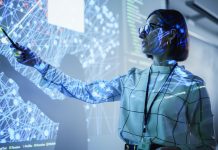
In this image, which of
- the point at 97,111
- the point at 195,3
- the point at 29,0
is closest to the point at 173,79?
the point at 97,111

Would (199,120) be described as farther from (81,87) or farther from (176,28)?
(81,87)

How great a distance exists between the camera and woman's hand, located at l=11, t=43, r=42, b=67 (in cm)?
107

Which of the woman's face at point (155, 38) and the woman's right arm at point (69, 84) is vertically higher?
the woman's face at point (155, 38)

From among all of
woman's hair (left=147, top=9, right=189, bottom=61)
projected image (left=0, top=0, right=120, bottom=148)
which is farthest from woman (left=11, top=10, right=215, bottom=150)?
projected image (left=0, top=0, right=120, bottom=148)

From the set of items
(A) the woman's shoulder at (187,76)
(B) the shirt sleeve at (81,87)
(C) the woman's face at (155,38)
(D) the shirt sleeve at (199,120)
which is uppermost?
(C) the woman's face at (155,38)

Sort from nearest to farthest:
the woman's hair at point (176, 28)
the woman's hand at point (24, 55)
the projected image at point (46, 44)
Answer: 1. the woman's hand at point (24, 55)
2. the projected image at point (46, 44)
3. the woman's hair at point (176, 28)

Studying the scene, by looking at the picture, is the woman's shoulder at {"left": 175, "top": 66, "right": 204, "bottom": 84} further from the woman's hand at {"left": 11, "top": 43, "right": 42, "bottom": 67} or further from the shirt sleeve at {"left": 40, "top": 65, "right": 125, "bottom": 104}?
the woman's hand at {"left": 11, "top": 43, "right": 42, "bottom": 67}

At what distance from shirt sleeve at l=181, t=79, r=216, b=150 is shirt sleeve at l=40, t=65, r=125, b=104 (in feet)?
1.09

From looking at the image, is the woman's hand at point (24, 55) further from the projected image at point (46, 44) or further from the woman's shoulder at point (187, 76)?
the woman's shoulder at point (187, 76)

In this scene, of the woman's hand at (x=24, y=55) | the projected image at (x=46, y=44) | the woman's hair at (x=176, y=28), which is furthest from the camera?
the woman's hair at (x=176, y=28)

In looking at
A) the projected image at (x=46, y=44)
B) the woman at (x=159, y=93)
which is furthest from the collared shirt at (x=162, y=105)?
the projected image at (x=46, y=44)

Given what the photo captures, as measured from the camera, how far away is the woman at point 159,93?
1146mm

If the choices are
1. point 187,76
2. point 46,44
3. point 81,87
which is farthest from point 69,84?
point 187,76

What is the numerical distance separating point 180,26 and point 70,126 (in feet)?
2.33
